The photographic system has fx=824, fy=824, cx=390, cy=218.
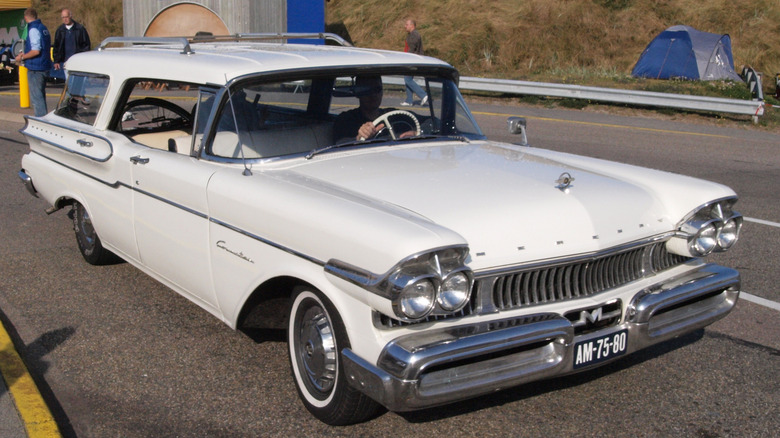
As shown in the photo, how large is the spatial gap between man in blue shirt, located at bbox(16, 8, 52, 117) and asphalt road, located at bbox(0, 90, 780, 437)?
27.6 feet

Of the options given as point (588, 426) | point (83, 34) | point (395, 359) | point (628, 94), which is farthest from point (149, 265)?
point (628, 94)

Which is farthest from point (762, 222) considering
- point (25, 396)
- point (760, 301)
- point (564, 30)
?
point (564, 30)

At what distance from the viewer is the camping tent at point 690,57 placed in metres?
21.0

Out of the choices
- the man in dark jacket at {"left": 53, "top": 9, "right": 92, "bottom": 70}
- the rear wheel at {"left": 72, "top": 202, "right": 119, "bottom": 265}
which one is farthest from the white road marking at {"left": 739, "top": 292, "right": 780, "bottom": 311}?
the man in dark jacket at {"left": 53, "top": 9, "right": 92, "bottom": 70}

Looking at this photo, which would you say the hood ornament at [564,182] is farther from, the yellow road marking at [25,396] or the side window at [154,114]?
the yellow road marking at [25,396]

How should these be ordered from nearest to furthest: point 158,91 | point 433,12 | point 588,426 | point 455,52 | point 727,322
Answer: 1. point 588,426
2. point 727,322
3. point 158,91
4. point 455,52
5. point 433,12

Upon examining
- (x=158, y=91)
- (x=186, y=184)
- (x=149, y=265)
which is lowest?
(x=149, y=265)

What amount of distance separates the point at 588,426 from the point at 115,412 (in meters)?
2.22

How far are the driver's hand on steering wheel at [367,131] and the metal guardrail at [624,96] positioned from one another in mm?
12312

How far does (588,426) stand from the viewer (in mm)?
3725

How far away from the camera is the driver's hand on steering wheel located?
4867 millimetres

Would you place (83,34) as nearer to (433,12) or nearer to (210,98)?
(210,98)

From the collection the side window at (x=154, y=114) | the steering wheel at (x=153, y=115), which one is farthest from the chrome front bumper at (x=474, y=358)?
the steering wheel at (x=153, y=115)

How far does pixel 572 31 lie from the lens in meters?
28.5
